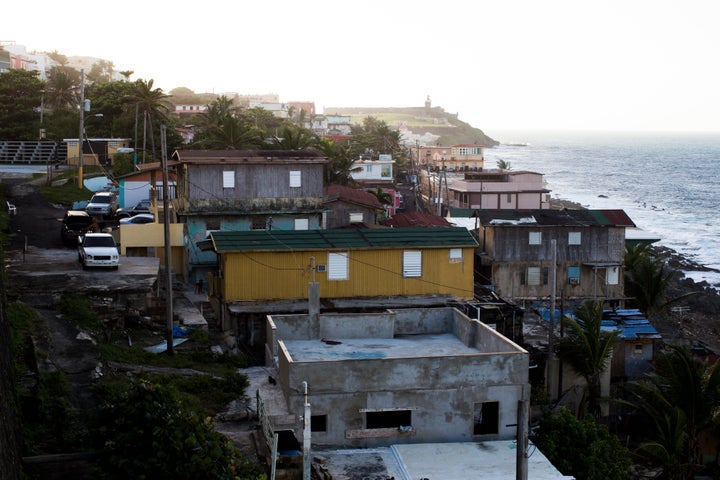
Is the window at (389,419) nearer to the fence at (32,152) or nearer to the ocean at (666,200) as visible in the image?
the ocean at (666,200)

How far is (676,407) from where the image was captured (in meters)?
23.8

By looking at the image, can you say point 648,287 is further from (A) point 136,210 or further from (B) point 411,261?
(A) point 136,210

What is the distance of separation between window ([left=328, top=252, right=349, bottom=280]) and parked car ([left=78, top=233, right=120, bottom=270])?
7.17 meters

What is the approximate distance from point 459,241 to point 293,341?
10.1m

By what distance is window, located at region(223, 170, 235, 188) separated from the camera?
37531 millimetres

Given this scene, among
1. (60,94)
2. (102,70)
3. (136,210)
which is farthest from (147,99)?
(102,70)

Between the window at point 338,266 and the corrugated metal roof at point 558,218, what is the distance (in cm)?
1231

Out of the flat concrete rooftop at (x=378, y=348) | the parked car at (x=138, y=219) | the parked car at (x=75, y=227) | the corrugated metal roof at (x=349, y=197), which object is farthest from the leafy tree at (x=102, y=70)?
the flat concrete rooftop at (x=378, y=348)

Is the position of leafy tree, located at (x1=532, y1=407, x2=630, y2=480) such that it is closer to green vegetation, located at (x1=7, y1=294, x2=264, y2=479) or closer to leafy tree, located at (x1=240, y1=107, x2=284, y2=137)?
green vegetation, located at (x1=7, y1=294, x2=264, y2=479)

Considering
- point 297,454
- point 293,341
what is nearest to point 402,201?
point 293,341

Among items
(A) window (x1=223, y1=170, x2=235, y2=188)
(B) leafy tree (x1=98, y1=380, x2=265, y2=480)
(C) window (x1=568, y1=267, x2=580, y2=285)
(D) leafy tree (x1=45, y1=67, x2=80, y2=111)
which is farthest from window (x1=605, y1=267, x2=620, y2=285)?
(D) leafy tree (x1=45, y1=67, x2=80, y2=111)

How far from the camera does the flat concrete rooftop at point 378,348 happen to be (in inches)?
916

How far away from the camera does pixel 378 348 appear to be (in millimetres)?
24312

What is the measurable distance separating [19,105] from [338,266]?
46492 millimetres
